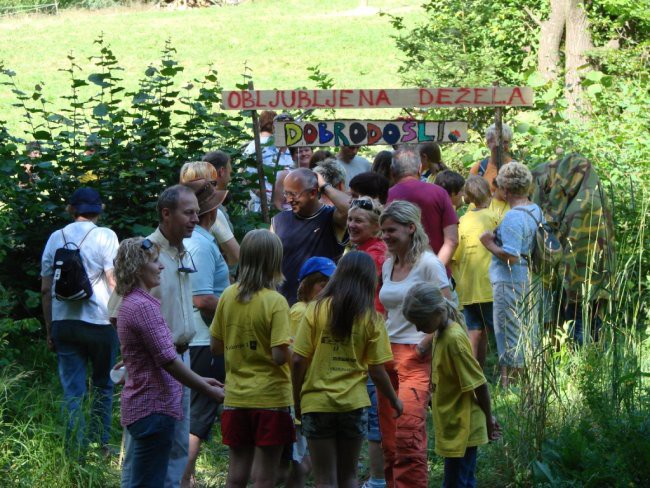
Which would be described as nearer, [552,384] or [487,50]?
[552,384]

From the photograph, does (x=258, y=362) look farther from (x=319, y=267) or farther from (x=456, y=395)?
(x=456, y=395)

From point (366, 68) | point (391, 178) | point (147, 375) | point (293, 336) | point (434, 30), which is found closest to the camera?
point (147, 375)

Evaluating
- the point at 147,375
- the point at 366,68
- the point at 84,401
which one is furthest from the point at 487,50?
the point at 366,68

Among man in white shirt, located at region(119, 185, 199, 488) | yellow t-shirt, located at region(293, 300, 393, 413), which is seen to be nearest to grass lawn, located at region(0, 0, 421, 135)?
man in white shirt, located at region(119, 185, 199, 488)

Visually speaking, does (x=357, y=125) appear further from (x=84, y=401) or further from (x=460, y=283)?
(x=84, y=401)

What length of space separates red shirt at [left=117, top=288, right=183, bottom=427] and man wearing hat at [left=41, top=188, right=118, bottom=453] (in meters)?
2.12

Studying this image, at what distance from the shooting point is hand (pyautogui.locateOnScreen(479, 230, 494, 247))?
7766 mm

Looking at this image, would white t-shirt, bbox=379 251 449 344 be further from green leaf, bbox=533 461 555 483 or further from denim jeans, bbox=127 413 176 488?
denim jeans, bbox=127 413 176 488

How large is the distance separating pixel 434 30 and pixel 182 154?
9.44m

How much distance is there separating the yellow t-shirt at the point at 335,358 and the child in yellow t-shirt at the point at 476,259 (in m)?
3.20

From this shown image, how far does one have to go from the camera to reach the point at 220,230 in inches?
259

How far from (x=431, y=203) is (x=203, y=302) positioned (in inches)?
84.1

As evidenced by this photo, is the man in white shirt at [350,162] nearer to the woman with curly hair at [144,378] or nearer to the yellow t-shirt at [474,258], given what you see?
the yellow t-shirt at [474,258]

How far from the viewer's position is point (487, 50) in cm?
1758
